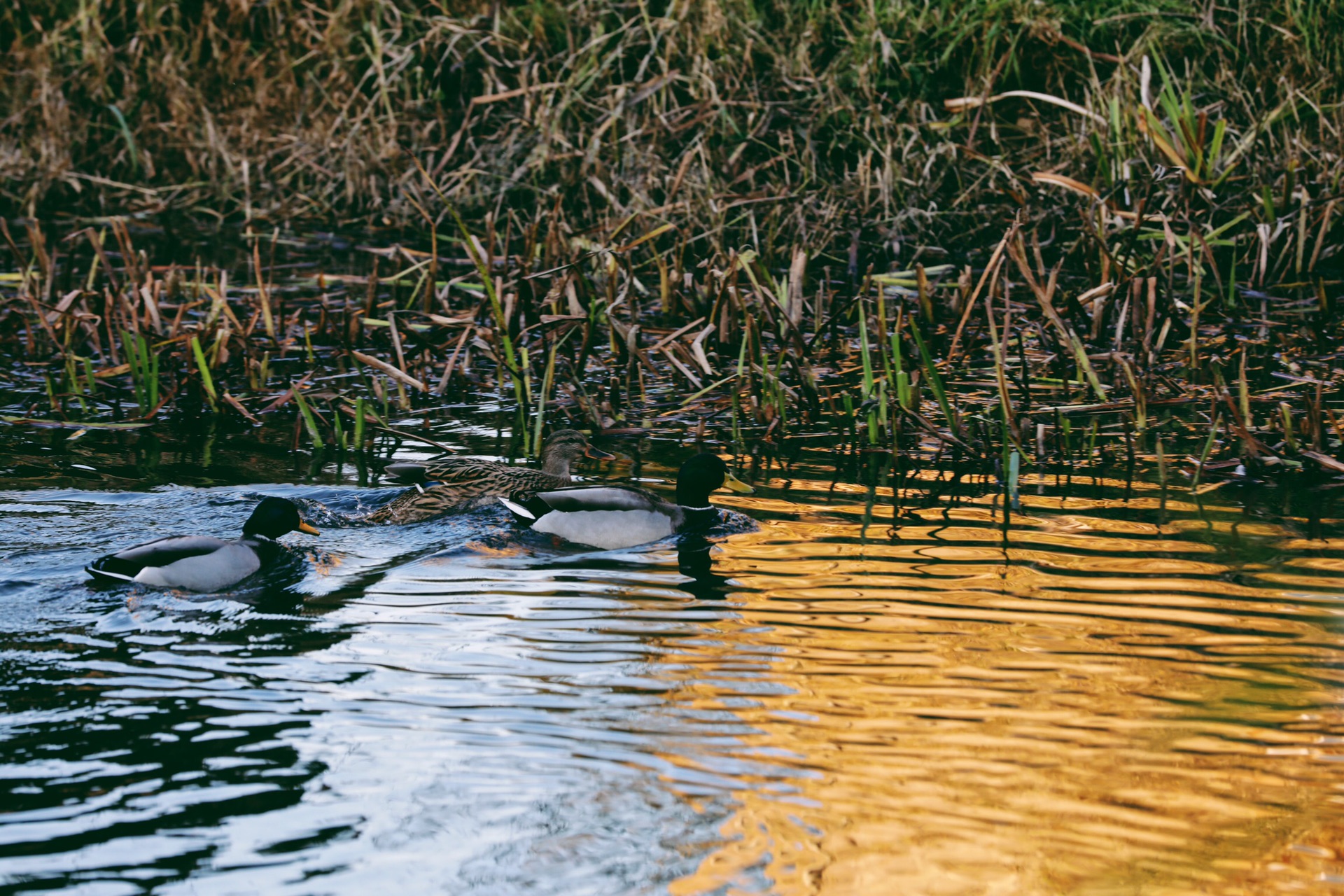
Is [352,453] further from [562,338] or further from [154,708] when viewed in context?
[154,708]

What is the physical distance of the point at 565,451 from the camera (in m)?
8.08

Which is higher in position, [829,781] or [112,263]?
[112,263]

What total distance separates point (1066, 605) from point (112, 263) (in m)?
10.5

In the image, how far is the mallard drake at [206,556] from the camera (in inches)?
242

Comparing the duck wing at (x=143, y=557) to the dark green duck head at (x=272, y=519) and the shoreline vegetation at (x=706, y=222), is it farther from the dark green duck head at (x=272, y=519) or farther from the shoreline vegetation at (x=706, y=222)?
the shoreline vegetation at (x=706, y=222)

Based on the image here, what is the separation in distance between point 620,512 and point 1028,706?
2.71m

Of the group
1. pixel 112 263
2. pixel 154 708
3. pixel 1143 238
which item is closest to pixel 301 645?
pixel 154 708

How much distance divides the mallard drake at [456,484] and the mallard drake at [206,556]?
56 centimetres

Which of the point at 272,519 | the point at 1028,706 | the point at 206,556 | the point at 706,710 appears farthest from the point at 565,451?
the point at 1028,706

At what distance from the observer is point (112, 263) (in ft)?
46.1

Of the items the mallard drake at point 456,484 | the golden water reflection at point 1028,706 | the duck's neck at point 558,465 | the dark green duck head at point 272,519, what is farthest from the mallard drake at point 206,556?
the golden water reflection at point 1028,706

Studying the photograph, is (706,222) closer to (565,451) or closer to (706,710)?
(565,451)

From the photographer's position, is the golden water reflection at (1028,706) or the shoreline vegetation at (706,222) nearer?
the golden water reflection at (1028,706)

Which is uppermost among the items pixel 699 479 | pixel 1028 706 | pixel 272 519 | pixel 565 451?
pixel 565 451
